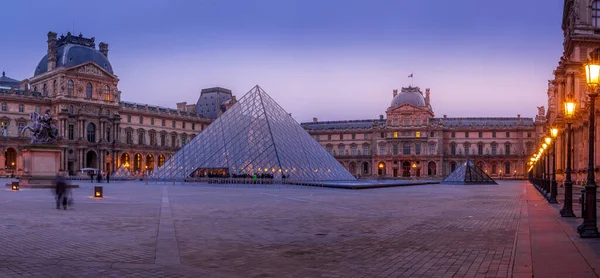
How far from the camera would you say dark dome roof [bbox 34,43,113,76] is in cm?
7750

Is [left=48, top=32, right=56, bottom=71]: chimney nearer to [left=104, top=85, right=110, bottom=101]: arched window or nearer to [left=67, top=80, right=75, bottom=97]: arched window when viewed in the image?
[left=67, top=80, right=75, bottom=97]: arched window

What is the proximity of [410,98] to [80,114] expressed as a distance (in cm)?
5752

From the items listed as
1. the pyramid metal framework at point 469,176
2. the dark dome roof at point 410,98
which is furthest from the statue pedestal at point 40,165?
the dark dome roof at point 410,98

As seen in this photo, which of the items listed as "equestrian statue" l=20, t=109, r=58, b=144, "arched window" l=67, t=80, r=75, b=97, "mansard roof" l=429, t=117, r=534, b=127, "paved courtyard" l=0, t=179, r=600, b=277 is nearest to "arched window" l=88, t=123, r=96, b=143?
"arched window" l=67, t=80, r=75, b=97

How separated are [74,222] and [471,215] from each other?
976 centimetres

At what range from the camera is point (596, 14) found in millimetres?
36344

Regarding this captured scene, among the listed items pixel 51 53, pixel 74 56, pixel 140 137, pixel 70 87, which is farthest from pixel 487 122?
pixel 51 53

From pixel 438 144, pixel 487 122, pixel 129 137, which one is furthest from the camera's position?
pixel 487 122

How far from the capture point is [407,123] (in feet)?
336

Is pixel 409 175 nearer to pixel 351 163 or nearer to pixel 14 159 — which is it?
pixel 351 163

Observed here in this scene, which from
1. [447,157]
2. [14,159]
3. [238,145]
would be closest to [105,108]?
[14,159]

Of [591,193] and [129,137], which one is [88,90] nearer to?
[129,137]

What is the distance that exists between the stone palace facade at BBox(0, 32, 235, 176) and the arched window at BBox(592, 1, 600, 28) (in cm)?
5730

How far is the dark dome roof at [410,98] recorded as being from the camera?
106062mm
